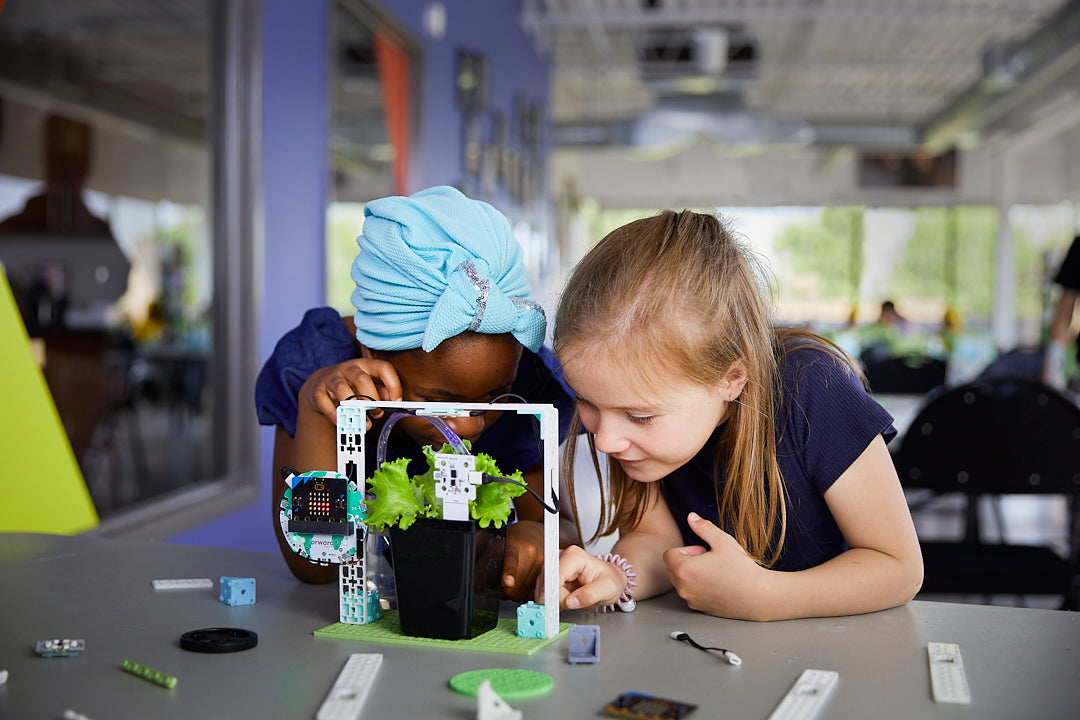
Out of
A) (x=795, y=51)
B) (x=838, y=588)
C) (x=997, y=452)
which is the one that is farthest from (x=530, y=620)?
(x=795, y=51)

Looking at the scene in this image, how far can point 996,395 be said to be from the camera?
8.34 ft

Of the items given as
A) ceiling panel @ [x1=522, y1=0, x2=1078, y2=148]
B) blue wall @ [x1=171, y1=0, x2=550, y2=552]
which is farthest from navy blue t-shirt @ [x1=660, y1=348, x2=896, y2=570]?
ceiling panel @ [x1=522, y1=0, x2=1078, y2=148]

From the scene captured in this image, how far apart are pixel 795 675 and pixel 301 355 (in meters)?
0.78

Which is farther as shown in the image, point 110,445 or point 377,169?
point 377,169

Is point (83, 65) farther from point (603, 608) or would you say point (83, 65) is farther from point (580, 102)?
point (580, 102)

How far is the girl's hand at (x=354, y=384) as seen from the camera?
3.65 ft

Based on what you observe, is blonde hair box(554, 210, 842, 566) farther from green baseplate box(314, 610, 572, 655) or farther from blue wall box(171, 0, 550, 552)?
blue wall box(171, 0, 550, 552)

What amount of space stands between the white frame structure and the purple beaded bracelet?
11 cm

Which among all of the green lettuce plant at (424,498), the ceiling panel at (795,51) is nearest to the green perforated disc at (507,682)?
the green lettuce plant at (424,498)

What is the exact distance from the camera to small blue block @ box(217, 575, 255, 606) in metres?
1.07

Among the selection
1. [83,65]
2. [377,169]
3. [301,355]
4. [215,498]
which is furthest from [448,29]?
[301,355]

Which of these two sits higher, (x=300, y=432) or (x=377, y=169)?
(x=377, y=169)

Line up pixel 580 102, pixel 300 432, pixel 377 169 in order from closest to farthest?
1. pixel 300 432
2. pixel 377 169
3. pixel 580 102

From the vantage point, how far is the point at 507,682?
2.68 feet
